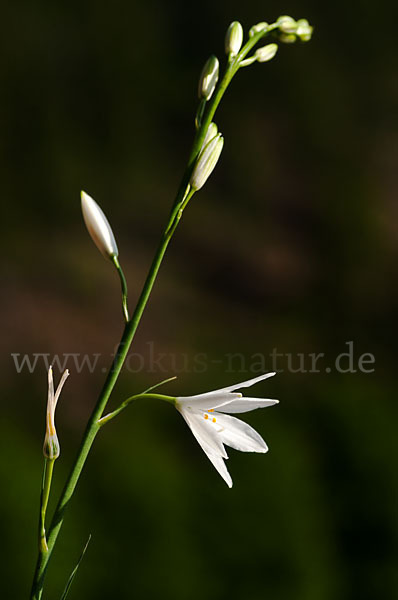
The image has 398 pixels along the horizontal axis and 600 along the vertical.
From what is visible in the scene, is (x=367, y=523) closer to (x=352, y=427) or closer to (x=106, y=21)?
(x=352, y=427)

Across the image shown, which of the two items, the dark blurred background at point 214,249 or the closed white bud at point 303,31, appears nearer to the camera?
the closed white bud at point 303,31

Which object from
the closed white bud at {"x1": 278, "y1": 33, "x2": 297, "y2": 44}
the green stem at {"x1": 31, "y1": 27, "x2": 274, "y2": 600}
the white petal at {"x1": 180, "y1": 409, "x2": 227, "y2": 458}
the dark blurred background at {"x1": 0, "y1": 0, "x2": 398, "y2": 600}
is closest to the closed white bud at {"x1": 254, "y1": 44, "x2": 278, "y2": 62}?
the closed white bud at {"x1": 278, "y1": 33, "x2": 297, "y2": 44}

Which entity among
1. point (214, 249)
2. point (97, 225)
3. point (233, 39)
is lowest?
point (97, 225)

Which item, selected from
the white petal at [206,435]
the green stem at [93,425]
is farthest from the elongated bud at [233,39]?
the white petal at [206,435]

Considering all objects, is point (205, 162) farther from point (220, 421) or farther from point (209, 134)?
point (220, 421)

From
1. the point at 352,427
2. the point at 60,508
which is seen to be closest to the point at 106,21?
the point at 352,427

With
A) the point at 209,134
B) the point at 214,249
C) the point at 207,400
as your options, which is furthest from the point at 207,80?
the point at 214,249

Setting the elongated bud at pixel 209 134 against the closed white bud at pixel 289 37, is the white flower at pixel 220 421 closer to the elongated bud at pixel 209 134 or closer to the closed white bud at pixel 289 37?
the elongated bud at pixel 209 134
